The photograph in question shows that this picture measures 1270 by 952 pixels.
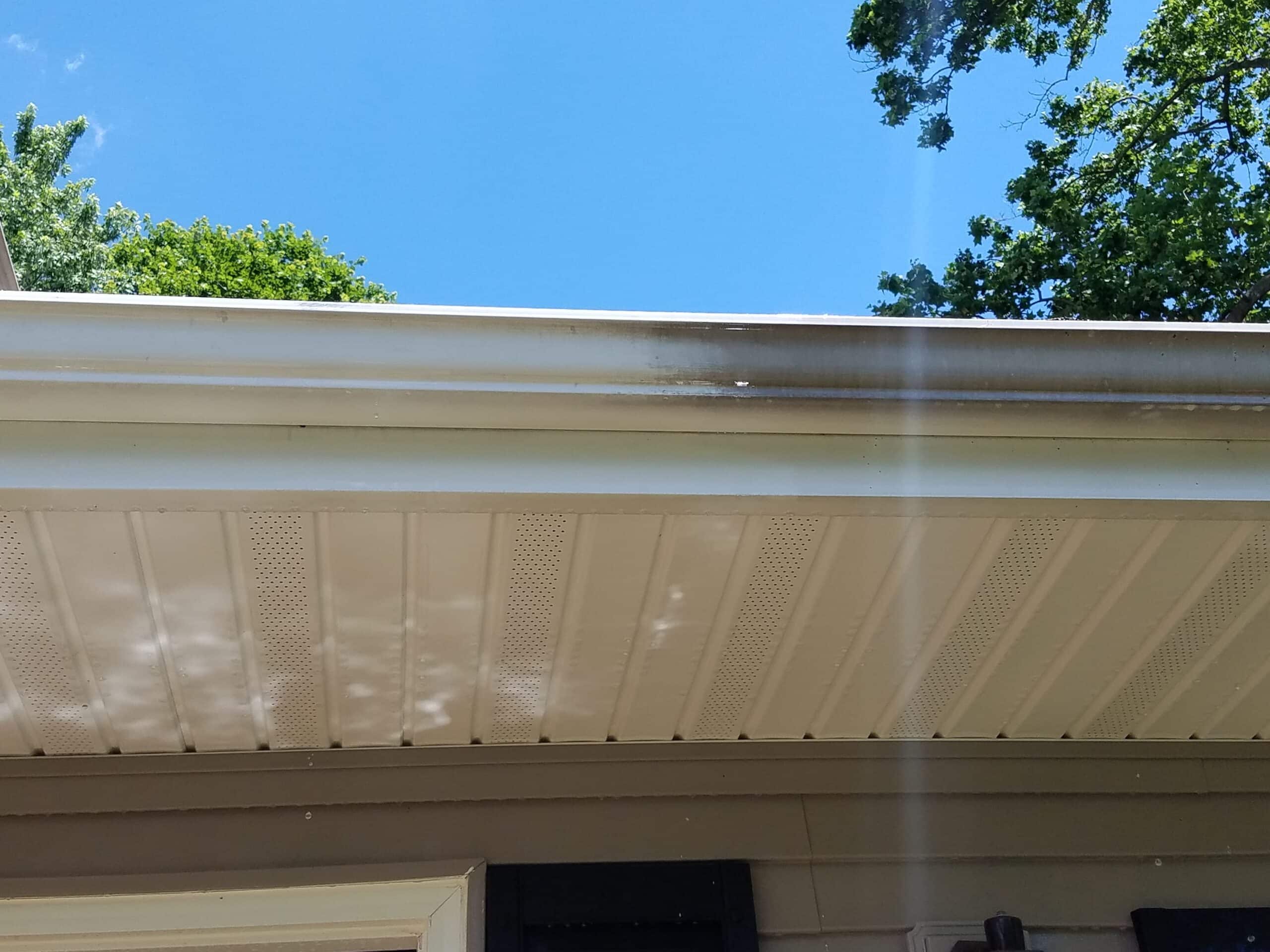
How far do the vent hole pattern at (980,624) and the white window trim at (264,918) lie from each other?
101 centimetres

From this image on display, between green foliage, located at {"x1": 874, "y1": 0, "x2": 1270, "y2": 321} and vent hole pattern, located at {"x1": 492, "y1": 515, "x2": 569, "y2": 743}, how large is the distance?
9.47 meters

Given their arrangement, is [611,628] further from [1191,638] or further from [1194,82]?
[1194,82]

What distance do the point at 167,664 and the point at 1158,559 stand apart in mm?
1762

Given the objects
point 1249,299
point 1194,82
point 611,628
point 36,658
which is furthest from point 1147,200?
point 36,658

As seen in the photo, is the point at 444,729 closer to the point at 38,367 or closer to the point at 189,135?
the point at 38,367

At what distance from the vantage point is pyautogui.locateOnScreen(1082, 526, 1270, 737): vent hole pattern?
6.35 ft

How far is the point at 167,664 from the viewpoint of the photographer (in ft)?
6.75

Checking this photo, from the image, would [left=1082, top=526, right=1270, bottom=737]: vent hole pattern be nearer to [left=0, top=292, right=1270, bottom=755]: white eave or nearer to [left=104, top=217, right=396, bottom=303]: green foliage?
[left=0, top=292, right=1270, bottom=755]: white eave

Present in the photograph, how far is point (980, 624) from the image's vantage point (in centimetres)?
209

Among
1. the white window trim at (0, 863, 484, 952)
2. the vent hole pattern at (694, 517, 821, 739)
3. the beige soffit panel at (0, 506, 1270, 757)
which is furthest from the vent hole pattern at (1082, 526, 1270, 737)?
the white window trim at (0, 863, 484, 952)

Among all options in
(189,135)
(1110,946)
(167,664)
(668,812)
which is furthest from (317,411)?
(189,135)

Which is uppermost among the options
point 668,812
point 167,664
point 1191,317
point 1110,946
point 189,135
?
point 189,135

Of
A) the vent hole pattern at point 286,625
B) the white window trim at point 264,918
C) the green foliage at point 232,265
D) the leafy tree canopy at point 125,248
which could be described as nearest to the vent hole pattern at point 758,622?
the white window trim at point 264,918

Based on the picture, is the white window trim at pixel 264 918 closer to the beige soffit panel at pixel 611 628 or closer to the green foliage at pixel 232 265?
the beige soffit panel at pixel 611 628
